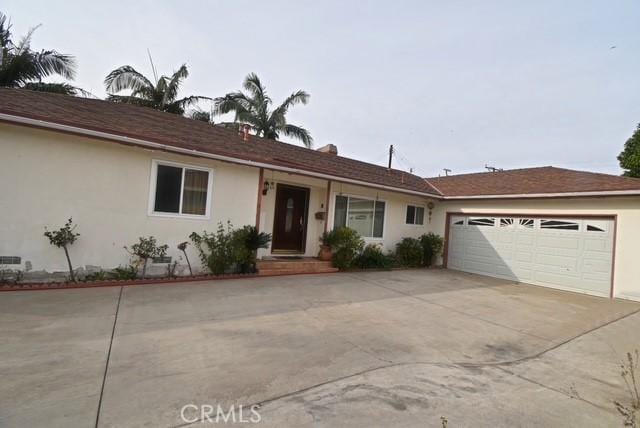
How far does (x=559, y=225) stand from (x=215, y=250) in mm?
10178

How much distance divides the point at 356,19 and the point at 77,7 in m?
7.64

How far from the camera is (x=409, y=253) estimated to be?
1138cm

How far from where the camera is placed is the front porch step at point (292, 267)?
26.7 feet

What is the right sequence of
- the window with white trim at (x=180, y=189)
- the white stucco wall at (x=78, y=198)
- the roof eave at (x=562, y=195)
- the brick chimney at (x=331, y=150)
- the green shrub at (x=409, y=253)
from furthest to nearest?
the brick chimney at (x=331, y=150)
the green shrub at (x=409, y=253)
the roof eave at (x=562, y=195)
the window with white trim at (x=180, y=189)
the white stucco wall at (x=78, y=198)

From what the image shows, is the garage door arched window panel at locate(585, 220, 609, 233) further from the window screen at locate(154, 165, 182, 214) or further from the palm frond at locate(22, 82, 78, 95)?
the palm frond at locate(22, 82, 78, 95)

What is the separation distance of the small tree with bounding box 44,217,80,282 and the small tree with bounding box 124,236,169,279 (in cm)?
96

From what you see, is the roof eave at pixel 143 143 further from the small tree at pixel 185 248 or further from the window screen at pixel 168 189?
the small tree at pixel 185 248

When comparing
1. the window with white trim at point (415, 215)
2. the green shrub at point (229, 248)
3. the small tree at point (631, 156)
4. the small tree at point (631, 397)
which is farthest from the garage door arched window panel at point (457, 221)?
the small tree at point (631, 156)

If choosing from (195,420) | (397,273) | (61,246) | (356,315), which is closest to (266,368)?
(195,420)

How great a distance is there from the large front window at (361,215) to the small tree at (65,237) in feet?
22.9

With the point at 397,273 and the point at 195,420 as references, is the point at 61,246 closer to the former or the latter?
the point at 195,420

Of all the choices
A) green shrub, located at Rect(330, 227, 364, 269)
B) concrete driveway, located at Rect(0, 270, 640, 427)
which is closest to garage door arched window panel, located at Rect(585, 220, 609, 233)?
concrete driveway, located at Rect(0, 270, 640, 427)

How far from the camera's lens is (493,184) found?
12125 mm

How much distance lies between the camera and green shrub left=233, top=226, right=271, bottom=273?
24.9 feet
